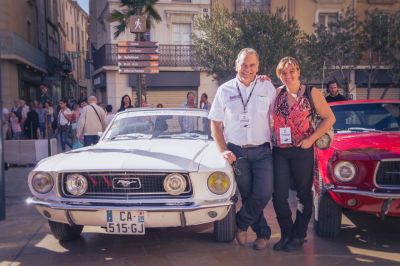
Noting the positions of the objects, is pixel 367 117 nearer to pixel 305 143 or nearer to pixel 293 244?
pixel 305 143

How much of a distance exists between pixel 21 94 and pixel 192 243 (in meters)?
21.0

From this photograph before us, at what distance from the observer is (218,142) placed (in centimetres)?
427

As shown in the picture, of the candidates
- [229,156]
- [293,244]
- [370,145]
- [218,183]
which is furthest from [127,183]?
[370,145]

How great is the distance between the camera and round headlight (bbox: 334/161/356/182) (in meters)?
4.49

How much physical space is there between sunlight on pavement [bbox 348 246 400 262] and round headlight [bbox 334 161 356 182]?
0.72 m

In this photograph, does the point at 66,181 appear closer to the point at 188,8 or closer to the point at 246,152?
the point at 246,152

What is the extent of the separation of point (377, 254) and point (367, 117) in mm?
2089

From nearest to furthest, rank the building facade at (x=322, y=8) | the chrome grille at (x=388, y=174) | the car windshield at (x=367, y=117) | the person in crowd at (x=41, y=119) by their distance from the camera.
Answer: the chrome grille at (x=388, y=174) → the car windshield at (x=367, y=117) → the person in crowd at (x=41, y=119) → the building facade at (x=322, y=8)

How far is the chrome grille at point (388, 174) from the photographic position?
439 centimetres

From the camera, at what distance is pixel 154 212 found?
4.00 metres

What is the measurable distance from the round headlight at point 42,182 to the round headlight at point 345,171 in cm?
284

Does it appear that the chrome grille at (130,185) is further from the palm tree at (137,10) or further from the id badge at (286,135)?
the palm tree at (137,10)

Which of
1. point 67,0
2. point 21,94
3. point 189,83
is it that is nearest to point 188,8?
point 189,83

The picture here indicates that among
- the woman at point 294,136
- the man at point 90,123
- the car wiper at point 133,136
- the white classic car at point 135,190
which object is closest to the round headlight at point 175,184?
the white classic car at point 135,190
